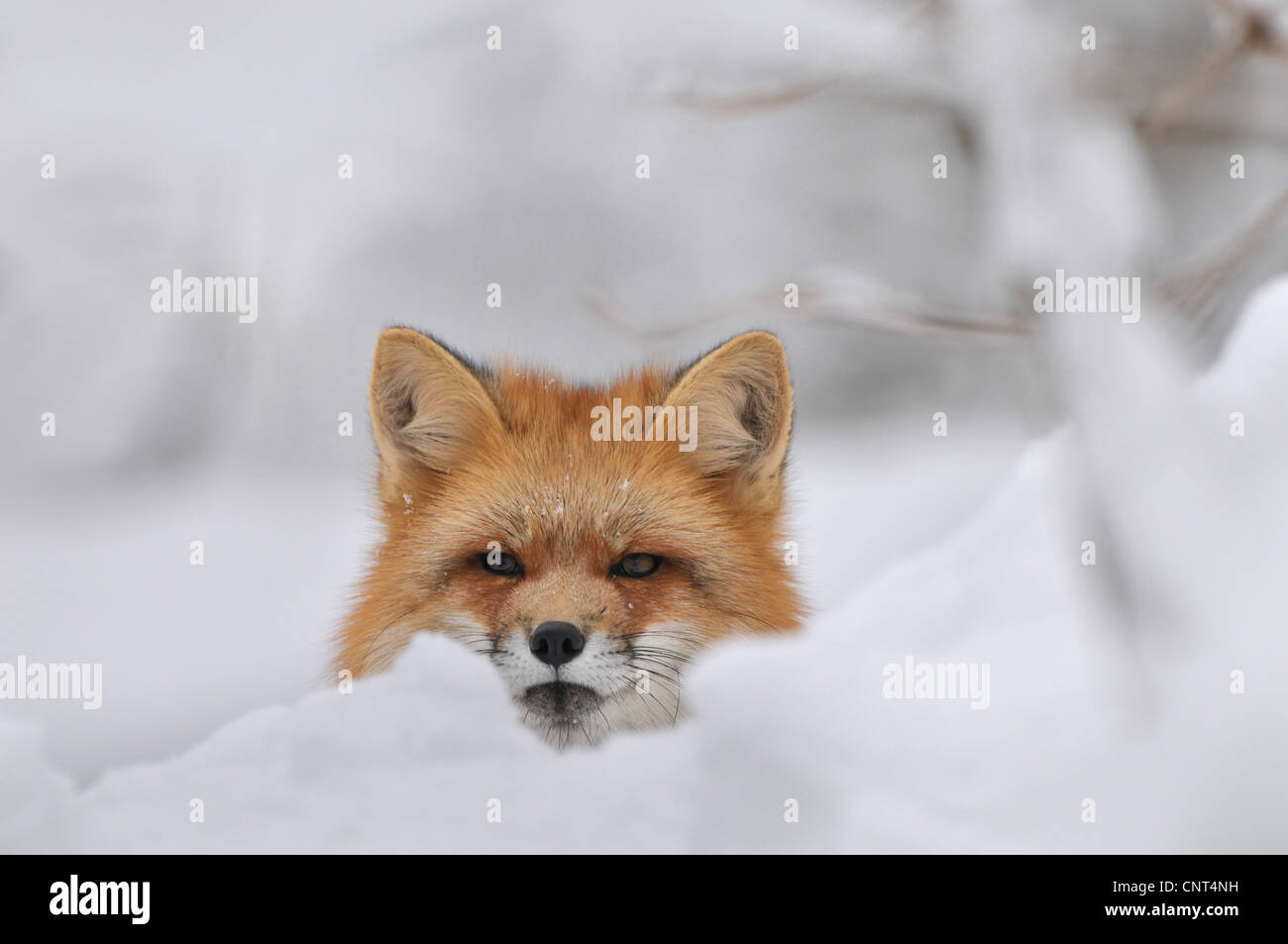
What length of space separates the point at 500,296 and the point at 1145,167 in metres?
1.80

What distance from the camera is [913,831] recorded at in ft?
7.23

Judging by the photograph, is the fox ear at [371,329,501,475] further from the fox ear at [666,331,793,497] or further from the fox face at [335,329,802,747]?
the fox ear at [666,331,793,497]

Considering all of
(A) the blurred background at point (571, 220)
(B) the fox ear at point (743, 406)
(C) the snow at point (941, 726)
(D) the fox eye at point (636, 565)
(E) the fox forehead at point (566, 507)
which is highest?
(A) the blurred background at point (571, 220)

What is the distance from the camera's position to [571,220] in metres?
2.96

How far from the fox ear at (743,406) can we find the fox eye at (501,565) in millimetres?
464

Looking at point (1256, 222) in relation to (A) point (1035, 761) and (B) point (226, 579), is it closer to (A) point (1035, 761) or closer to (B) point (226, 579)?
(A) point (1035, 761)

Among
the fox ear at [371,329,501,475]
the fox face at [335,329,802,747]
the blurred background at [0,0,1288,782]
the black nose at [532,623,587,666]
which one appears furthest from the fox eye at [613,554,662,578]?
the blurred background at [0,0,1288,782]

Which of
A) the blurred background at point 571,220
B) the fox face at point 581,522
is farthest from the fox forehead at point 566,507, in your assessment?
the blurred background at point 571,220

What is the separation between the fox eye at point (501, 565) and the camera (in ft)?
7.22

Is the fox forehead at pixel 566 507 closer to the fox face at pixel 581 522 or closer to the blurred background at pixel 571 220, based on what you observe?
the fox face at pixel 581 522

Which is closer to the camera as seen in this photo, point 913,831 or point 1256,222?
point 913,831

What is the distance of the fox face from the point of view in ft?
6.98
